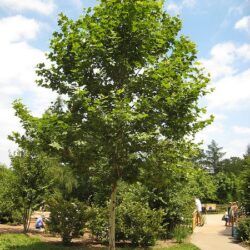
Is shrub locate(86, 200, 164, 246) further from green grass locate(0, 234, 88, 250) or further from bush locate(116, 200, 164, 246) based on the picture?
green grass locate(0, 234, 88, 250)

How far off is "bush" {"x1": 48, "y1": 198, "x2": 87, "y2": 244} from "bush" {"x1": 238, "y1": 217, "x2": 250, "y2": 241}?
6.14 meters

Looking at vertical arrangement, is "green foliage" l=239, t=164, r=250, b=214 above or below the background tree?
below

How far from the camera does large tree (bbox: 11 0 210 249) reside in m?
9.60

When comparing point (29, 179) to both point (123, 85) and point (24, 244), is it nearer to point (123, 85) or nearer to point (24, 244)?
point (24, 244)

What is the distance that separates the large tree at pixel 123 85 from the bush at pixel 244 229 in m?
6.44

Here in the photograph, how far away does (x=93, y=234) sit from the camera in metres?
15.7

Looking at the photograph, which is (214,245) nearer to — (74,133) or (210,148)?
(74,133)

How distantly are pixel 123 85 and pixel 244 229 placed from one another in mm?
8445

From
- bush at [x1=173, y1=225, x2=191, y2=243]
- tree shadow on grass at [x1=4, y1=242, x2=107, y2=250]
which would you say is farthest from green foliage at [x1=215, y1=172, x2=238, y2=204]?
tree shadow on grass at [x1=4, y1=242, x2=107, y2=250]

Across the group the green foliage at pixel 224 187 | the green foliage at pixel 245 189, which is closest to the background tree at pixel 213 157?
the green foliage at pixel 224 187

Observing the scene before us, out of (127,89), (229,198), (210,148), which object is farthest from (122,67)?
(210,148)

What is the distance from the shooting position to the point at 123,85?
34.2 feet

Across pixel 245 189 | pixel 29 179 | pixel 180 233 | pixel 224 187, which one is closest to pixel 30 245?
pixel 29 179

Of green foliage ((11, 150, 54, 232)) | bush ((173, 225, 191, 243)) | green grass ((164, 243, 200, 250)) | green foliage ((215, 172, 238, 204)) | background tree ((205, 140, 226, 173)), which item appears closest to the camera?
green grass ((164, 243, 200, 250))
